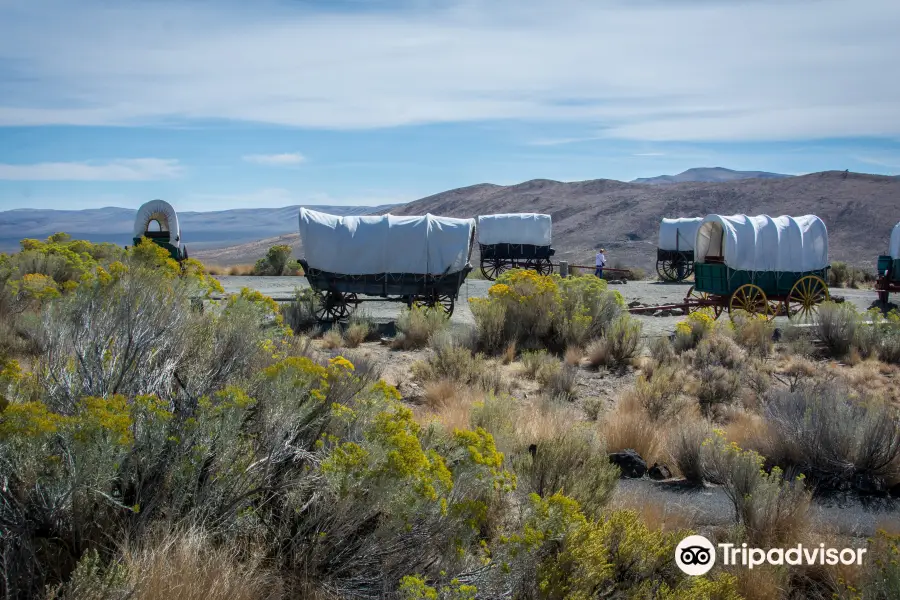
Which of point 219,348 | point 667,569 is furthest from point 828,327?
point 219,348

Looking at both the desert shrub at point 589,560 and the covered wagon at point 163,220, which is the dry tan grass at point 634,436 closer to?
the desert shrub at point 589,560

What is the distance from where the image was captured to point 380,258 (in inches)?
558

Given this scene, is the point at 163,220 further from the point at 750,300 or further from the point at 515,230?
the point at 750,300

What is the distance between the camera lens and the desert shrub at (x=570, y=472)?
4492mm

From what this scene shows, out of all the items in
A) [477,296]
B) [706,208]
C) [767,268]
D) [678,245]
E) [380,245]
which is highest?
[706,208]

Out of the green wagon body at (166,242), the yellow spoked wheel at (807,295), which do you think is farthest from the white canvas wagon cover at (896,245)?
the green wagon body at (166,242)

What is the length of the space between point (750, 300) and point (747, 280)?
0.42m

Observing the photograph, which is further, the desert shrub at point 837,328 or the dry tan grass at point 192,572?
the desert shrub at point 837,328

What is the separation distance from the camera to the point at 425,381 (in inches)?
361

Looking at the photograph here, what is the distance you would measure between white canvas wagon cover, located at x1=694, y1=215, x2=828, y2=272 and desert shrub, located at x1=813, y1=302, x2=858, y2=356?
2.51m

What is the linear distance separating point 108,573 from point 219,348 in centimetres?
246

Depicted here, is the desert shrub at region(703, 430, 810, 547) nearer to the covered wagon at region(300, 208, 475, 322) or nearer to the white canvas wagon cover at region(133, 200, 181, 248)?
the covered wagon at region(300, 208, 475, 322)

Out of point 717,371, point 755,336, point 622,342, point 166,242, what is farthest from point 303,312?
point 166,242

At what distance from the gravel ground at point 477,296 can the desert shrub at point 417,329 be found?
1303mm
